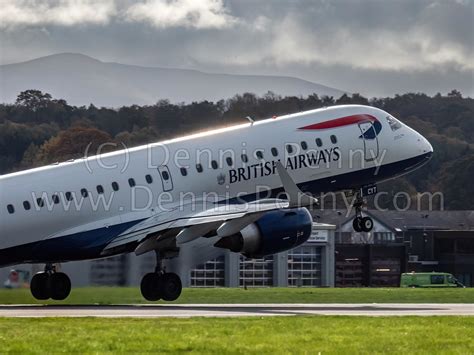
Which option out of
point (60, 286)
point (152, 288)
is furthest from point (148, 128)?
point (152, 288)

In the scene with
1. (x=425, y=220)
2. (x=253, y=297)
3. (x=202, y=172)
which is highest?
(x=425, y=220)

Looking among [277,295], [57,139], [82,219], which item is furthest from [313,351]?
[57,139]

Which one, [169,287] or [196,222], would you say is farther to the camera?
[169,287]

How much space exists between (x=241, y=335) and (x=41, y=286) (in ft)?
72.7

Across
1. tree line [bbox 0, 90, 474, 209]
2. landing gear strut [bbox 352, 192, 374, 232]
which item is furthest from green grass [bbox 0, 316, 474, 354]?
tree line [bbox 0, 90, 474, 209]

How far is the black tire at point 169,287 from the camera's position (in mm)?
54281

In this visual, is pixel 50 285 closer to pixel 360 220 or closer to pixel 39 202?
pixel 39 202

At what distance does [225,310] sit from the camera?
165ft

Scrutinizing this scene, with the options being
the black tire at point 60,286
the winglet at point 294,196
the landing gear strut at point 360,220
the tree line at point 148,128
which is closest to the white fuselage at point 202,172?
the landing gear strut at point 360,220

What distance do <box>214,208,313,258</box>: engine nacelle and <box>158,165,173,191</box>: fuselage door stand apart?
11.8 ft

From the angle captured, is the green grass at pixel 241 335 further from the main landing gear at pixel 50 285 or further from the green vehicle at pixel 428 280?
the green vehicle at pixel 428 280

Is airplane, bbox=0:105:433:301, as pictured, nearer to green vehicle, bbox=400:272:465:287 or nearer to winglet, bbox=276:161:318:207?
winglet, bbox=276:161:318:207

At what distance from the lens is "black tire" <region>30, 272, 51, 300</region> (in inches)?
2180

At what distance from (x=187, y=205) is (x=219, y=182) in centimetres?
183
